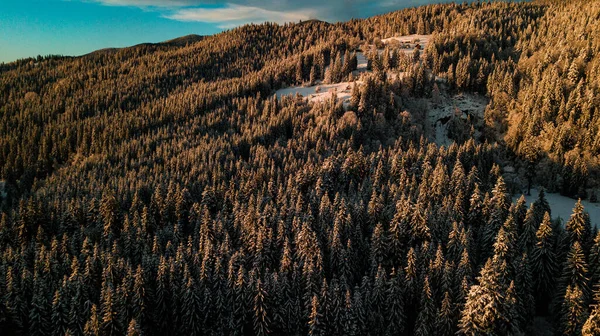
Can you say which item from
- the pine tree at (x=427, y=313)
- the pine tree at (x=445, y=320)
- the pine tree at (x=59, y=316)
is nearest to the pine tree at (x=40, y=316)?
the pine tree at (x=59, y=316)

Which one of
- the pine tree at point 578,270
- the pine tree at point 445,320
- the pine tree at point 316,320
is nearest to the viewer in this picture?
the pine tree at point 316,320

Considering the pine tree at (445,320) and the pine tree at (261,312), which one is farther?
the pine tree at (261,312)

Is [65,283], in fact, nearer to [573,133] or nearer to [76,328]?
[76,328]

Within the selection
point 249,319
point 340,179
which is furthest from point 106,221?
point 340,179

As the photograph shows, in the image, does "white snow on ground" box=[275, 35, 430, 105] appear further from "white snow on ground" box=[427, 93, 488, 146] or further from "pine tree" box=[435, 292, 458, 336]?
"pine tree" box=[435, 292, 458, 336]

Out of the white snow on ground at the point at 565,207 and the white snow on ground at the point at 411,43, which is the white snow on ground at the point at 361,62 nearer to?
the white snow on ground at the point at 411,43

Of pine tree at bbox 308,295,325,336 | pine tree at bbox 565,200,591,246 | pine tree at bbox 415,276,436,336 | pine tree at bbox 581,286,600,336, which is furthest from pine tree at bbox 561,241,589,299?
pine tree at bbox 308,295,325,336
